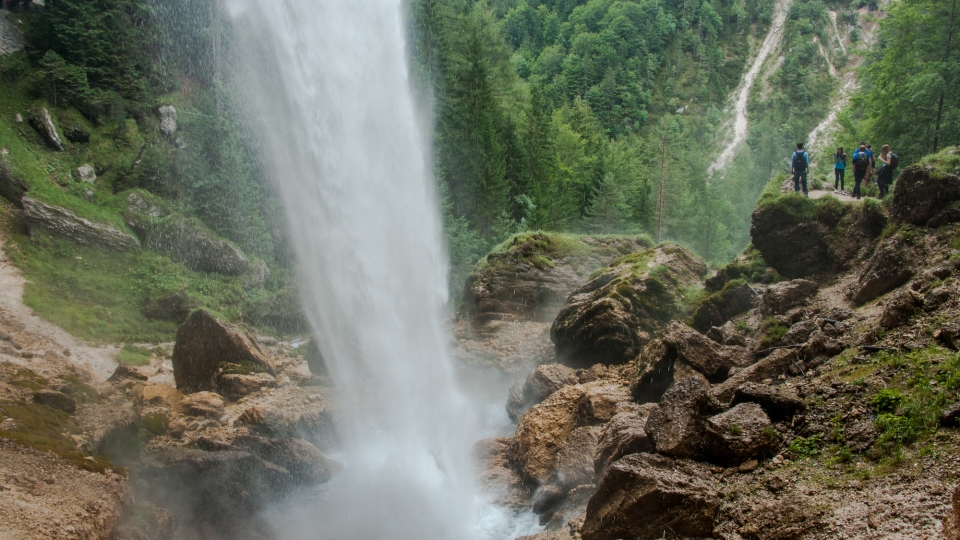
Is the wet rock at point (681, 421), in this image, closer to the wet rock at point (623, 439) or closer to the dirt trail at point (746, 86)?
the wet rock at point (623, 439)

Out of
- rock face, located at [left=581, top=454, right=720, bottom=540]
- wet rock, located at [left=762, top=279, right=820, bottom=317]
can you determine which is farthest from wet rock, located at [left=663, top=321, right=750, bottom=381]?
rock face, located at [left=581, top=454, right=720, bottom=540]

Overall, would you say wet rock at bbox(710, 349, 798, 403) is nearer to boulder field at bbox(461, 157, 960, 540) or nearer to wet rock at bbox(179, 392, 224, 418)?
boulder field at bbox(461, 157, 960, 540)

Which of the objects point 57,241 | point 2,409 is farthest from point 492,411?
point 57,241

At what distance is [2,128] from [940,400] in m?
42.7

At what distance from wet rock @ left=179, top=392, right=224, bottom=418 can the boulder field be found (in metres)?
8.65

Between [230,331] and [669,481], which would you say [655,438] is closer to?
[669,481]

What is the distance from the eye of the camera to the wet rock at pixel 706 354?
42.4ft

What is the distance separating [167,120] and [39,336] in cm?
2300

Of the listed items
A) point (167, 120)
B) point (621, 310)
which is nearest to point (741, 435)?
point (621, 310)

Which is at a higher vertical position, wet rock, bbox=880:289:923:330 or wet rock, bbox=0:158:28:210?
wet rock, bbox=0:158:28:210

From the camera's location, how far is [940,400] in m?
7.37

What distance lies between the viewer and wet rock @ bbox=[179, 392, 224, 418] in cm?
1802

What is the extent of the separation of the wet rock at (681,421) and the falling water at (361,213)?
715 cm

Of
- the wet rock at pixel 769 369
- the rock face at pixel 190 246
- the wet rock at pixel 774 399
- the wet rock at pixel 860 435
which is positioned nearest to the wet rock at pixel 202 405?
the wet rock at pixel 769 369
